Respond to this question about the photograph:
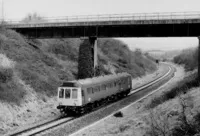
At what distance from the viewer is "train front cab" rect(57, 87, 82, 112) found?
25625mm

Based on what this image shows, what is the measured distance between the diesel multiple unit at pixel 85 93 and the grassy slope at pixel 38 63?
4.30 metres

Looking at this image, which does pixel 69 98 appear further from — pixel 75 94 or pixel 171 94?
pixel 171 94

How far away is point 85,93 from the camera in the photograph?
86.5ft

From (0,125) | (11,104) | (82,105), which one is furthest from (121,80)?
(0,125)

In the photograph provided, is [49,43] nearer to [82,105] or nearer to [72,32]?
[72,32]

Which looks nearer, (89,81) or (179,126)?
(179,126)

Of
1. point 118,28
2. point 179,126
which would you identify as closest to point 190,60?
point 118,28

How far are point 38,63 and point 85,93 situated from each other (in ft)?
43.4

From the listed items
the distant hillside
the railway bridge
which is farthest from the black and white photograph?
the distant hillside

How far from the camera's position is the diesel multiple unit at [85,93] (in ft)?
84.5

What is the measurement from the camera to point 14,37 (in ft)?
131

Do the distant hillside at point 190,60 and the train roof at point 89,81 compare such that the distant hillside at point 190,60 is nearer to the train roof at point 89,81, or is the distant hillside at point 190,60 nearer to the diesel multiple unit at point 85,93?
the train roof at point 89,81

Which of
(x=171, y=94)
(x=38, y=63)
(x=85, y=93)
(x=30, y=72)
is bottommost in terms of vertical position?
(x=171, y=94)

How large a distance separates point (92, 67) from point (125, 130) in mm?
20991
